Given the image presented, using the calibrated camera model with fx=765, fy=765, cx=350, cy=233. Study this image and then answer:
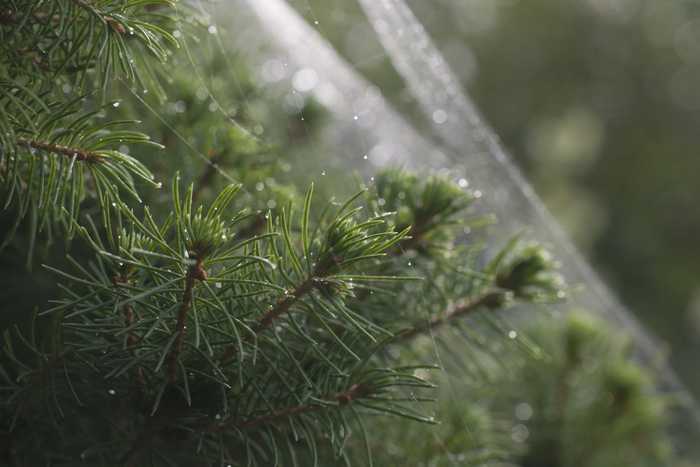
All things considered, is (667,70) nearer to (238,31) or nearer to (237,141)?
(238,31)

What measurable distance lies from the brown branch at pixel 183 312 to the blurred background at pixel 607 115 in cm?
144

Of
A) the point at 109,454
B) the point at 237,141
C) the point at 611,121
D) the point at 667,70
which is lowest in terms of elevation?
the point at 109,454

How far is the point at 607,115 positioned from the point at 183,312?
2.23 m

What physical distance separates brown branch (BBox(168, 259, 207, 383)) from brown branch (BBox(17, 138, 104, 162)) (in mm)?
52

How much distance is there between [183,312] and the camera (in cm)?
23

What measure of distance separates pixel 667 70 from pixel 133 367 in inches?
91.5

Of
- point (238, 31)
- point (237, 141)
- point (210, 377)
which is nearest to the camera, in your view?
point (210, 377)

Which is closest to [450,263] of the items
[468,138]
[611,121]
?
[468,138]

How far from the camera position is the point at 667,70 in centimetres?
227

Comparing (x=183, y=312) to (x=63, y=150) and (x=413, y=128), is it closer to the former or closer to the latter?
(x=63, y=150)

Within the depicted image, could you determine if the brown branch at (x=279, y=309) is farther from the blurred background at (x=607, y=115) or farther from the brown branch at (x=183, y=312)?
the blurred background at (x=607, y=115)

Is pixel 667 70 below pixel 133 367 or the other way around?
the other way around

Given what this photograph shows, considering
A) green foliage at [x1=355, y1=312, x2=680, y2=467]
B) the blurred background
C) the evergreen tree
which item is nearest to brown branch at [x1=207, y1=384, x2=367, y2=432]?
the evergreen tree

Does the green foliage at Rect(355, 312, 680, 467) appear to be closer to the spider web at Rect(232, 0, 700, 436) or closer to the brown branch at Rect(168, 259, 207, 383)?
the spider web at Rect(232, 0, 700, 436)
